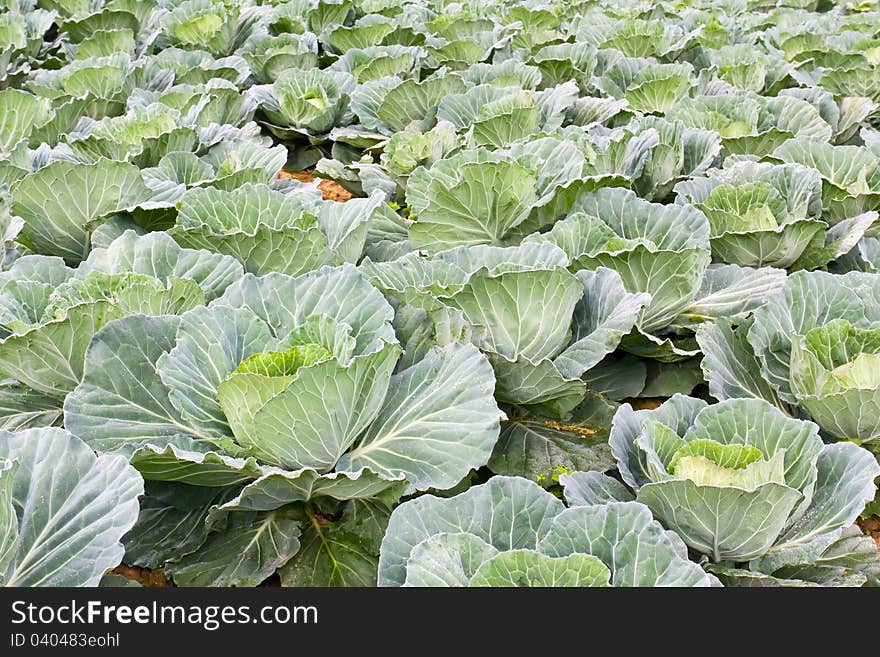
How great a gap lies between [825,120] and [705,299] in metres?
2.39

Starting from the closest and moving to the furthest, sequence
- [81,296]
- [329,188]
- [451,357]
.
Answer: [451,357]
[81,296]
[329,188]

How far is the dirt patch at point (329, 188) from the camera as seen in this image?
5.32 m

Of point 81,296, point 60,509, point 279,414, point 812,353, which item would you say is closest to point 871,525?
point 812,353

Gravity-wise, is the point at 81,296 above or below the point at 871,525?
above

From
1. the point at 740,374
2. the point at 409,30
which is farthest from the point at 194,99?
the point at 740,374

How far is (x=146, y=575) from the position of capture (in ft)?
8.84

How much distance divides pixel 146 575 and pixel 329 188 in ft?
10.6

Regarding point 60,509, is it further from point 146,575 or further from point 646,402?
point 646,402

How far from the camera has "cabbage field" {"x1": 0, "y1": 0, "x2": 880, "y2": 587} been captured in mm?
2170

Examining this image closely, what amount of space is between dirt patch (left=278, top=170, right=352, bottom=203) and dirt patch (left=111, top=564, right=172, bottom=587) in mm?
2923

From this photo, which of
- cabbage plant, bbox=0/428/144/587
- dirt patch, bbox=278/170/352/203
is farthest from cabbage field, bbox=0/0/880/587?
dirt patch, bbox=278/170/352/203

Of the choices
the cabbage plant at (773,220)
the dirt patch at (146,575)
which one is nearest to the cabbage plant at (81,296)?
the dirt patch at (146,575)
